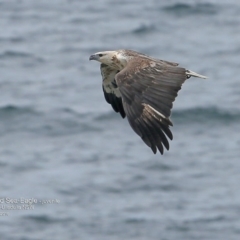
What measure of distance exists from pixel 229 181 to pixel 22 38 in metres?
10.0

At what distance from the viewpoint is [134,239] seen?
20.2 metres

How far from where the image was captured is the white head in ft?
41.6

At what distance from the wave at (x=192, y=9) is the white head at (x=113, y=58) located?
63.7 feet

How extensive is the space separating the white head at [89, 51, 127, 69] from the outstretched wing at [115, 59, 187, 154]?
83 centimetres

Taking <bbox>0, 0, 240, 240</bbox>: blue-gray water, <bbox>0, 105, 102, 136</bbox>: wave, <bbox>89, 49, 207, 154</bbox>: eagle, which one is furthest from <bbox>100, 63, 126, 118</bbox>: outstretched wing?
<bbox>0, 105, 102, 136</bbox>: wave

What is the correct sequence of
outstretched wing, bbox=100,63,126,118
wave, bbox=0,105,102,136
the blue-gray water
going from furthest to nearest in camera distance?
1. wave, bbox=0,105,102,136
2. the blue-gray water
3. outstretched wing, bbox=100,63,126,118

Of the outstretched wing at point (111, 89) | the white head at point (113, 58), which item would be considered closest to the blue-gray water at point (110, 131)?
the outstretched wing at point (111, 89)

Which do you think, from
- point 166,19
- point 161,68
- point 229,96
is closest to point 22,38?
point 166,19

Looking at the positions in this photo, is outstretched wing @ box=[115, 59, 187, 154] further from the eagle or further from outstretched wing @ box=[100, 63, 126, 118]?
outstretched wing @ box=[100, 63, 126, 118]

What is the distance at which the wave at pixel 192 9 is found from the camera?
3238 centimetres

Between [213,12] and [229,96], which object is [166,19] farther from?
[229,96]

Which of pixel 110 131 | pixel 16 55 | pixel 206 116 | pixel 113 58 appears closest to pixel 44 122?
pixel 110 131

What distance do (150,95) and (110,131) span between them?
44.3 ft

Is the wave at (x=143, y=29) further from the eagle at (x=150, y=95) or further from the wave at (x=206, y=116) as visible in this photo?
the eagle at (x=150, y=95)
